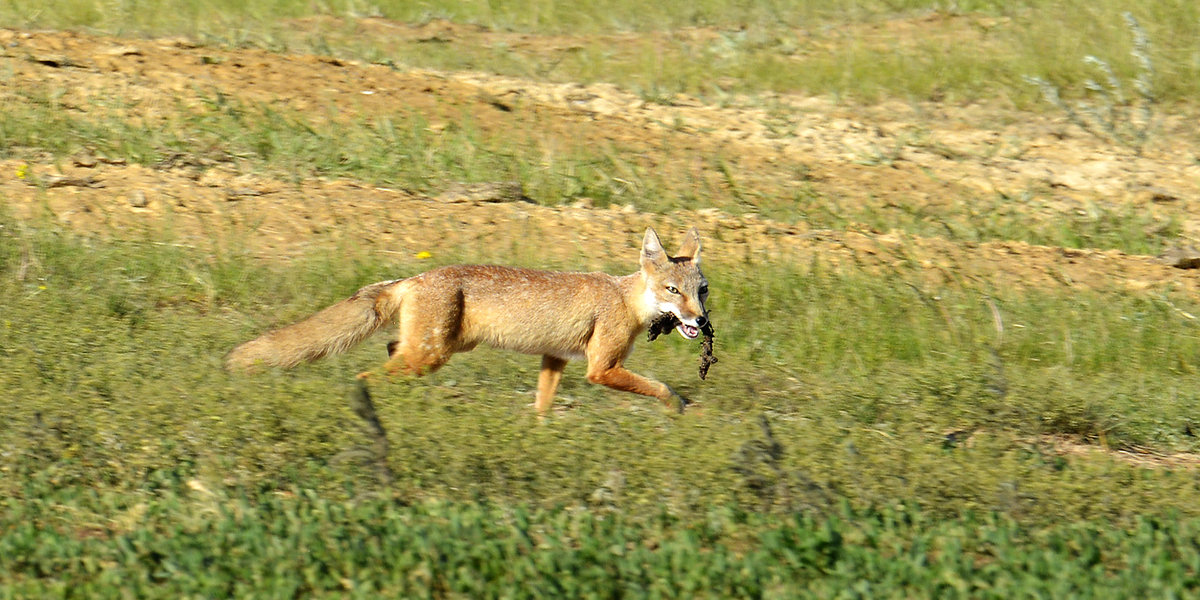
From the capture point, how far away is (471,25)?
17.3 metres

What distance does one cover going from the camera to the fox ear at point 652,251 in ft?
26.3

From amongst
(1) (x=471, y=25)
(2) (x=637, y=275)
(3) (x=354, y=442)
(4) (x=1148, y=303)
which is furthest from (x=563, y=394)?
(1) (x=471, y=25)

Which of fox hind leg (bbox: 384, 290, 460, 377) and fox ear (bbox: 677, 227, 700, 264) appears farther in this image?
fox ear (bbox: 677, 227, 700, 264)

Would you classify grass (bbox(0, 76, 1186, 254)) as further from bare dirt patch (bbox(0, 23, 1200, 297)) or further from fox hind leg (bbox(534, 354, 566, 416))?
fox hind leg (bbox(534, 354, 566, 416))

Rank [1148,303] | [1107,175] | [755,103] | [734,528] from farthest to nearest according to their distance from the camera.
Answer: [755,103] → [1107,175] → [1148,303] → [734,528]

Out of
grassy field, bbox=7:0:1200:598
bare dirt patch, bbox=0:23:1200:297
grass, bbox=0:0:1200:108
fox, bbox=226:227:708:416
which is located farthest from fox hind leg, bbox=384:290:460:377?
grass, bbox=0:0:1200:108

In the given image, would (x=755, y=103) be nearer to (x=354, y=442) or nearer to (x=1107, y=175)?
(x=1107, y=175)

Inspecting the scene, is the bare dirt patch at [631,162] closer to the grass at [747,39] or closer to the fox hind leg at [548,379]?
the grass at [747,39]

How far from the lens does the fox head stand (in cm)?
777

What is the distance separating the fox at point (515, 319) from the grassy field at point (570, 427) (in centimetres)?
18

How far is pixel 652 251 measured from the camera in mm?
8055

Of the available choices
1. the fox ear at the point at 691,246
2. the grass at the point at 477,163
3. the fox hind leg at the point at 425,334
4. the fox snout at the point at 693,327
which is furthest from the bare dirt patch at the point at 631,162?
the fox hind leg at the point at 425,334

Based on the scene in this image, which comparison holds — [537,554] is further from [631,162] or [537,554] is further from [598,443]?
[631,162]

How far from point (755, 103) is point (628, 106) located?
1.50m
